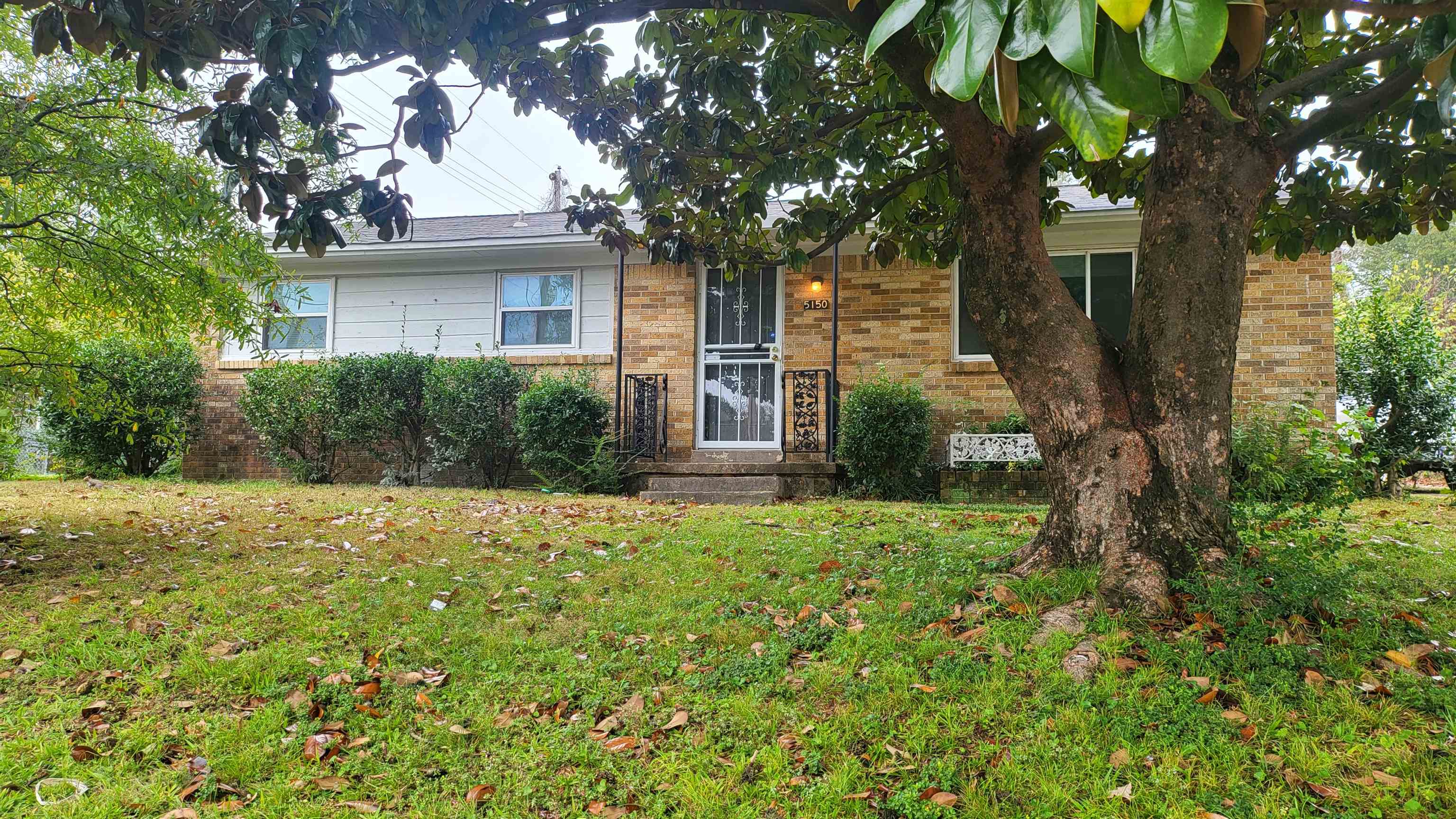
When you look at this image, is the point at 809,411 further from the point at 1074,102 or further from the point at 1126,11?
the point at 1126,11

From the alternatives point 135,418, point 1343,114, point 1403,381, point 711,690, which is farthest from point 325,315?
point 1403,381

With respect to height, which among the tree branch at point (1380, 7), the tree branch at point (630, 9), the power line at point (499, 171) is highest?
the power line at point (499, 171)

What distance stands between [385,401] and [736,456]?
4.51 m

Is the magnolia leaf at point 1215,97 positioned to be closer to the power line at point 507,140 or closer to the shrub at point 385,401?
the shrub at point 385,401

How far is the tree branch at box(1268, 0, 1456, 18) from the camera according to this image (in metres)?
1.24

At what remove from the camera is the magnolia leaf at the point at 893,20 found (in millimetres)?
932

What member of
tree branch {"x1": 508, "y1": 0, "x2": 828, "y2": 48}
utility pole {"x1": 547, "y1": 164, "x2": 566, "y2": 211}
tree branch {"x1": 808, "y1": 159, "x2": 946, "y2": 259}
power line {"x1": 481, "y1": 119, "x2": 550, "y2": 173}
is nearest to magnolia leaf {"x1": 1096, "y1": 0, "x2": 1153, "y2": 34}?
tree branch {"x1": 508, "y1": 0, "x2": 828, "y2": 48}

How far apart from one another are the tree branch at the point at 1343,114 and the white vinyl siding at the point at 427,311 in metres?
8.71

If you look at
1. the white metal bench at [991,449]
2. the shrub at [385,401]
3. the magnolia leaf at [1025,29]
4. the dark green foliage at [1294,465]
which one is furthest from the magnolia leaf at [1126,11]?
the shrub at [385,401]

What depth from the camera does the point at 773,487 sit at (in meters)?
8.59

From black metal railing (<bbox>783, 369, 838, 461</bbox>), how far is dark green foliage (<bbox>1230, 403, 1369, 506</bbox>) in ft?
14.1

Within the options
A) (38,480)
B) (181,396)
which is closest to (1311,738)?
(181,396)

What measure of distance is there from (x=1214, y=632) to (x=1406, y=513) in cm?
592

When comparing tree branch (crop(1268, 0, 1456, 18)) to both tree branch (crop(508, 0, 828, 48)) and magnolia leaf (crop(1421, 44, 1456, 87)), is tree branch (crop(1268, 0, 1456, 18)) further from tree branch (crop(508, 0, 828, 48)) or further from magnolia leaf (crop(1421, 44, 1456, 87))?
tree branch (crop(508, 0, 828, 48))
